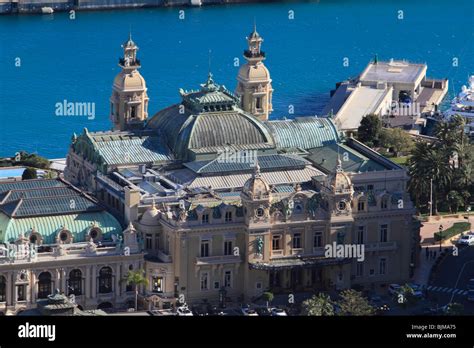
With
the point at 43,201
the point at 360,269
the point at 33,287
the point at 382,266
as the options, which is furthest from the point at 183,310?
the point at 382,266

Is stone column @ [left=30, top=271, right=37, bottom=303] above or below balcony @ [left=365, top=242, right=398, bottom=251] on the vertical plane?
below

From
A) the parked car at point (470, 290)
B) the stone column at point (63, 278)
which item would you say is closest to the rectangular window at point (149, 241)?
the stone column at point (63, 278)

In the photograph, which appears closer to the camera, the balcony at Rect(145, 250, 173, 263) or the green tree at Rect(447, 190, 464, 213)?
→ the balcony at Rect(145, 250, 173, 263)

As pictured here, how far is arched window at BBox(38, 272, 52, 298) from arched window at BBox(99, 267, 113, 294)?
3334 mm

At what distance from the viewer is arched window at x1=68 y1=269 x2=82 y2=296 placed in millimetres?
71062

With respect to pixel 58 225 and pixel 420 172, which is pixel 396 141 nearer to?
pixel 420 172

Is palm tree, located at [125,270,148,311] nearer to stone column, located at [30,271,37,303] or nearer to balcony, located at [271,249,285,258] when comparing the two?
stone column, located at [30,271,37,303]

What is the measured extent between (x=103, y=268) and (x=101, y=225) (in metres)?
3.17

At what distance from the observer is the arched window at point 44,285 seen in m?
70.3

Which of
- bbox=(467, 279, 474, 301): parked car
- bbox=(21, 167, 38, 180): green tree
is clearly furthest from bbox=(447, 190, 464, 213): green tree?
bbox=(21, 167, 38, 180): green tree

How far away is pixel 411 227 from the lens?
257ft

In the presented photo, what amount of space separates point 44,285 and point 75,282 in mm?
1953

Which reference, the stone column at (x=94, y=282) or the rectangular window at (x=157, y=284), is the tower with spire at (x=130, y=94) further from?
the stone column at (x=94, y=282)
